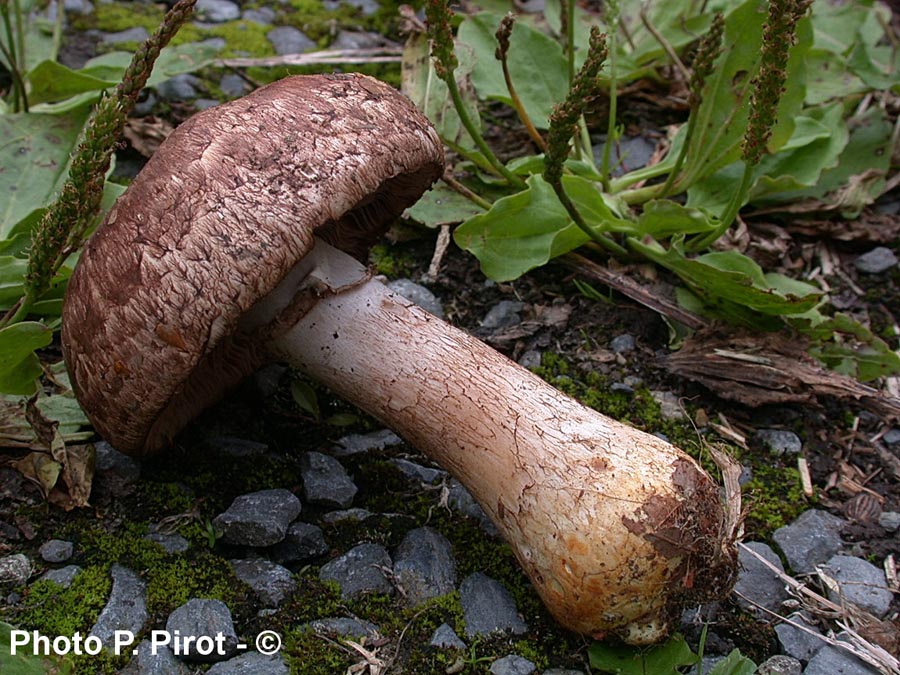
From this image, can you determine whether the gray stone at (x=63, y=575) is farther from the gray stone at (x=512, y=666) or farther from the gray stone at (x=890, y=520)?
the gray stone at (x=890, y=520)

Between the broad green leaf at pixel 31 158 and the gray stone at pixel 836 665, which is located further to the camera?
the broad green leaf at pixel 31 158

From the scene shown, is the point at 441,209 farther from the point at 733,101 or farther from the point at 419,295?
the point at 733,101

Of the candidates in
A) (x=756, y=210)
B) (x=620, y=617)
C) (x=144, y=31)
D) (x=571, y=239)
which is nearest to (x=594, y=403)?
(x=571, y=239)

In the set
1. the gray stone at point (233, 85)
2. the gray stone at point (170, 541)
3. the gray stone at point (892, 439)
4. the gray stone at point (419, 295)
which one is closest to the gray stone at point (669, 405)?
the gray stone at point (892, 439)

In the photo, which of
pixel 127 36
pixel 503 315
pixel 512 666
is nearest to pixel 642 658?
pixel 512 666

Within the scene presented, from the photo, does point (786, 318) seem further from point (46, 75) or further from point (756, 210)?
point (46, 75)

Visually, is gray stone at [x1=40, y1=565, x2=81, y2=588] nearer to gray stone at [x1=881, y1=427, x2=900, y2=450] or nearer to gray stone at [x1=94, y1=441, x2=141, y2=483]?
gray stone at [x1=94, y1=441, x2=141, y2=483]
